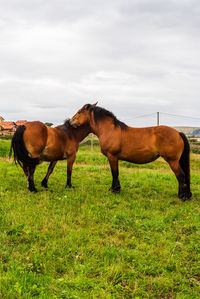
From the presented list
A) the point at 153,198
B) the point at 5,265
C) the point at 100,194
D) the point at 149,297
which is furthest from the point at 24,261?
the point at 153,198

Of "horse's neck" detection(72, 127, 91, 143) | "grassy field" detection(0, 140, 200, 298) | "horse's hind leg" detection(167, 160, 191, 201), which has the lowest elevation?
"grassy field" detection(0, 140, 200, 298)

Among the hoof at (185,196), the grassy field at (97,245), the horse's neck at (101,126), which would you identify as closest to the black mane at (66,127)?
the horse's neck at (101,126)

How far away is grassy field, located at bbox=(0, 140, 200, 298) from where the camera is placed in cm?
286

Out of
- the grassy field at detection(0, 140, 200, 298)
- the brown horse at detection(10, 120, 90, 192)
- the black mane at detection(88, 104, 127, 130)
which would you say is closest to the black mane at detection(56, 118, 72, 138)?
the brown horse at detection(10, 120, 90, 192)

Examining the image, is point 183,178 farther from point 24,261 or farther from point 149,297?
point 24,261

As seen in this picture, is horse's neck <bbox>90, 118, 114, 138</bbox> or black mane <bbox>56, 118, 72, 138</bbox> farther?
black mane <bbox>56, 118, 72, 138</bbox>

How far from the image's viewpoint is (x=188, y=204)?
251 inches

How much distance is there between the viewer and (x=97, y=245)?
3.84 metres

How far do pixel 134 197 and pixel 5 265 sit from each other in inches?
177

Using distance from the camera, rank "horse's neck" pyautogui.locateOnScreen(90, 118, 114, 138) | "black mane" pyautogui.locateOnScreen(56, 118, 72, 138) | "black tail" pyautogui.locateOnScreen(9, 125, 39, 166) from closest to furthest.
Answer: "black tail" pyautogui.locateOnScreen(9, 125, 39, 166) < "horse's neck" pyautogui.locateOnScreen(90, 118, 114, 138) < "black mane" pyautogui.locateOnScreen(56, 118, 72, 138)

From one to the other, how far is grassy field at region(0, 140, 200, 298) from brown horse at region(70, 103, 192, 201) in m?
0.87

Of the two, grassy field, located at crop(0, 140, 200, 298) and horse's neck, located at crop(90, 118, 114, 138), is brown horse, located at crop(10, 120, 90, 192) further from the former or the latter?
grassy field, located at crop(0, 140, 200, 298)

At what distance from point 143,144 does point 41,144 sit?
122 inches

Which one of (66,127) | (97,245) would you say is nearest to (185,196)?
(97,245)
